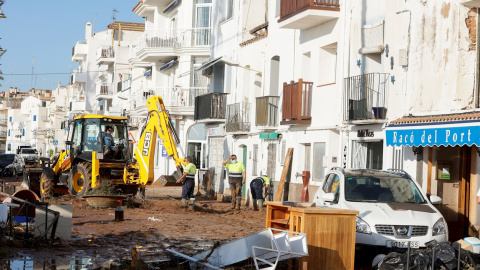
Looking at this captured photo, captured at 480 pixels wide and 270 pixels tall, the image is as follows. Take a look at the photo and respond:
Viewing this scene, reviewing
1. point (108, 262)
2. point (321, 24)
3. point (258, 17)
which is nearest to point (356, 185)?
point (108, 262)

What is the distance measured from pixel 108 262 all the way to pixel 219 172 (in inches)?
909

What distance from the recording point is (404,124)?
61.1 feet

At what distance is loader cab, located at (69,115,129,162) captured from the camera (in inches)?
1066

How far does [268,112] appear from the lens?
2962cm

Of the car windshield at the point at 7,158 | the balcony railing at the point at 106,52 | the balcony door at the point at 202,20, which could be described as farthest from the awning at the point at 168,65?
the balcony railing at the point at 106,52

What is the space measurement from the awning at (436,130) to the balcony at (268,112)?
10485mm

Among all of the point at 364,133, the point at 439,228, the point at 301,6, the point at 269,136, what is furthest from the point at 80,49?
the point at 439,228

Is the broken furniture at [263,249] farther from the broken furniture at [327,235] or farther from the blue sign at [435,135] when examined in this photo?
the blue sign at [435,135]

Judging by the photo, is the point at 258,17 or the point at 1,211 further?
the point at 258,17

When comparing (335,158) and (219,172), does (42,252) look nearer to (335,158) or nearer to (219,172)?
(335,158)

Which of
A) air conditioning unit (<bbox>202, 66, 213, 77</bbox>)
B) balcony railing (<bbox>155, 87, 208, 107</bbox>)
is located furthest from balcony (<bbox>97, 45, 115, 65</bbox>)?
air conditioning unit (<bbox>202, 66, 213, 77</bbox>)

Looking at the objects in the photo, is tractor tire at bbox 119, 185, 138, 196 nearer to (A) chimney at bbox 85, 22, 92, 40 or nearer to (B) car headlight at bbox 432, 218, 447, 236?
(B) car headlight at bbox 432, 218, 447, 236

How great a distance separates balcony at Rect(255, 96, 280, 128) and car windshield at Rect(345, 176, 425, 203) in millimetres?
13628

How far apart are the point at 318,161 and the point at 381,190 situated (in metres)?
10.3
